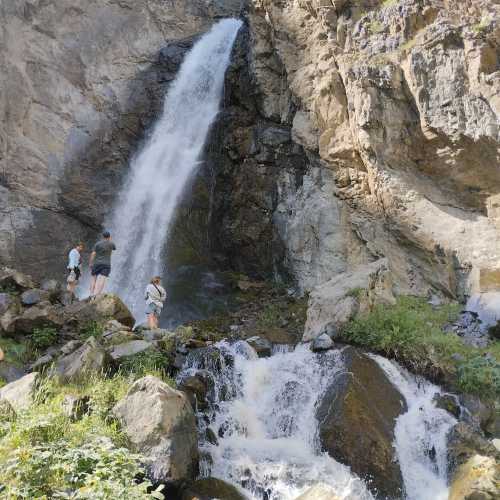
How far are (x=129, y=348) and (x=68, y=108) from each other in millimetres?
13792

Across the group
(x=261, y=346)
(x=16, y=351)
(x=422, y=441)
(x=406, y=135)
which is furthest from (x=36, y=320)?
(x=406, y=135)

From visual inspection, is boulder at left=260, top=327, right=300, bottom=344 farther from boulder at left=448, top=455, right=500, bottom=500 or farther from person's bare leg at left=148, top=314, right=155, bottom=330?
boulder at left=448, top=455, right=500, bottom=500

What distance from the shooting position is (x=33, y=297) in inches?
449

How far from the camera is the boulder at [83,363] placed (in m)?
7.82

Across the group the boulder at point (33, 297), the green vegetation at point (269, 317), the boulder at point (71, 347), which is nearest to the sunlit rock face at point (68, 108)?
the boulder at point (33, 297)

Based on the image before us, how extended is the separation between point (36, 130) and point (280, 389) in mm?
14765

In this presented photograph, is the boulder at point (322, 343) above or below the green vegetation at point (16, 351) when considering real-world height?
above

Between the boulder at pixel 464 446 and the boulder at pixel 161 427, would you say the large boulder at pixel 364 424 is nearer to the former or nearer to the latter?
the boulder at pixel 464 446

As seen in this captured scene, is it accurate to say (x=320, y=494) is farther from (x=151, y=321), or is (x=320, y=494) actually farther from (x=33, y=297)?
(x=33, y=297)

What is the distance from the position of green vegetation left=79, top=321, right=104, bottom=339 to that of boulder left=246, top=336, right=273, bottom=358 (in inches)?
116

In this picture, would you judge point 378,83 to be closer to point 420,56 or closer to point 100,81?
point 420,56

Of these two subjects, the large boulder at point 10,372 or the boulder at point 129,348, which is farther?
the boulder at point 129,348

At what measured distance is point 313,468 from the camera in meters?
7.04

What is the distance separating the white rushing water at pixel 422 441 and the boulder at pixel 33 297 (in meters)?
7.55
